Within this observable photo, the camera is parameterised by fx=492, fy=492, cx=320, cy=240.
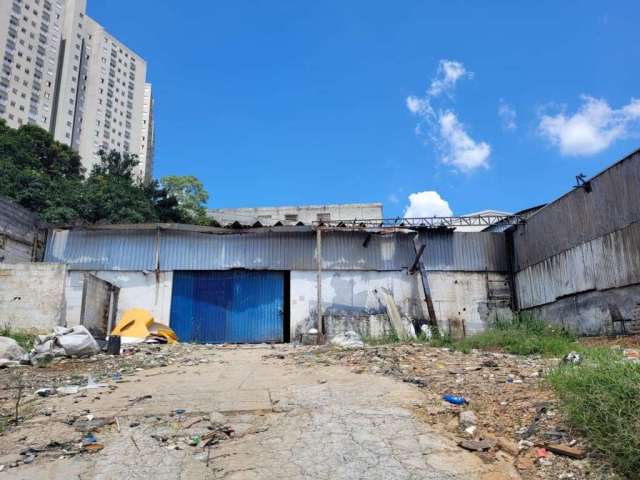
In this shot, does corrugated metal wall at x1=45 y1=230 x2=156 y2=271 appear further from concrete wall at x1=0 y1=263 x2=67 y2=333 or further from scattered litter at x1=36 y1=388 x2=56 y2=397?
scattered litter at x1=36 y1=388 x2=56 y2=397

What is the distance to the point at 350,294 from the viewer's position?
51.2 ft

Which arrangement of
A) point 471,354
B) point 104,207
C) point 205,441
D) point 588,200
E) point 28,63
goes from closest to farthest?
point 205,441
point 471,354
point 588,200
point 104,207
point 28,63

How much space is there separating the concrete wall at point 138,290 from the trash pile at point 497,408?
9047 mm

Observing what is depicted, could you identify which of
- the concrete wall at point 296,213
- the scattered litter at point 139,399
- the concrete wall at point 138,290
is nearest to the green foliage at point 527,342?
the scattered litter at point 139,399

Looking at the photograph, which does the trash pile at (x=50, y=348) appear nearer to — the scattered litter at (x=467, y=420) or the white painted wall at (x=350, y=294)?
the white painted wall at (x=350, y=294)

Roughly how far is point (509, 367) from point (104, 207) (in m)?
27.7

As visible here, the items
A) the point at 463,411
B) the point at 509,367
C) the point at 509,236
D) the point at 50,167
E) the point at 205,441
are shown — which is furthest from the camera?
the point at 50,167

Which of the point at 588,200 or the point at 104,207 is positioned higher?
the point at 104,207

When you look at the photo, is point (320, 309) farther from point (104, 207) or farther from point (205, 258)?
point (104, 207)

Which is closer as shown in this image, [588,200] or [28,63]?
[588,200]

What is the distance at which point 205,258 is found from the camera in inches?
615

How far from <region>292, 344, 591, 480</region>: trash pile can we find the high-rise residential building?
6929 centimetres

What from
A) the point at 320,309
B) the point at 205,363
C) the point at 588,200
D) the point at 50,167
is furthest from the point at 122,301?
the point at 50,167

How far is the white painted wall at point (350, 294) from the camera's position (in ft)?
50.4
